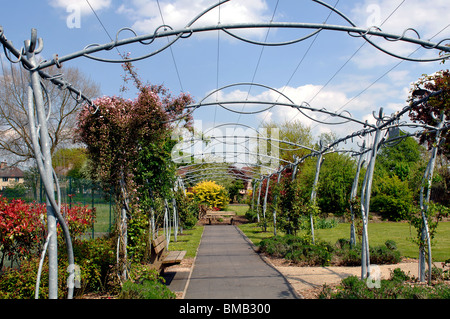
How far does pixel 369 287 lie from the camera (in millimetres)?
5742

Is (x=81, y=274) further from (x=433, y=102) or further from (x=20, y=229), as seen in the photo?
(x=433, y=102)

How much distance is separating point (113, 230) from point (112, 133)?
1.68 meters

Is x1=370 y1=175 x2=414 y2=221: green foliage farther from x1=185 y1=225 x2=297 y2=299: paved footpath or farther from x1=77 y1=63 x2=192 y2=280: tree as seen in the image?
x1=77 y1=63 x2=192 y2=280: tree

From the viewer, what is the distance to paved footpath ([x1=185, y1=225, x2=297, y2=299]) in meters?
6.68

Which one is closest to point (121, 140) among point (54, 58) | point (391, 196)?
point (54, 58)

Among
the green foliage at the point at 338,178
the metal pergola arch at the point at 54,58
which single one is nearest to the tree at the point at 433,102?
the metal pergola arch at the point at 54,58

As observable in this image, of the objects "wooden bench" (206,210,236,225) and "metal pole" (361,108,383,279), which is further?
"wooden bench" (206,210,236,225)

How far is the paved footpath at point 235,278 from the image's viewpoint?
6.68m

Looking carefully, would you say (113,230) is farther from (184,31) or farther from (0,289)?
(184,31)

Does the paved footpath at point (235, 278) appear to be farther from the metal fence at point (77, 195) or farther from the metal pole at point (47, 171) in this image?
the metal pole at point (47, 171)

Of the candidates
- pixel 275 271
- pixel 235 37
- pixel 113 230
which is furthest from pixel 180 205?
pixel 235 37

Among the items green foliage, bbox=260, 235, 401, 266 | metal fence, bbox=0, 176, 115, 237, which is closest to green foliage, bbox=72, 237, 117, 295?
metal fence, bbox=0, 176, 115, 237

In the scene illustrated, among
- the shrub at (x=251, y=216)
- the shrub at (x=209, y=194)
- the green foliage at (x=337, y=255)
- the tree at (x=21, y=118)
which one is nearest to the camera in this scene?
the green foliage at (x=337, y=255)

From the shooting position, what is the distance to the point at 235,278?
26.5 ft
